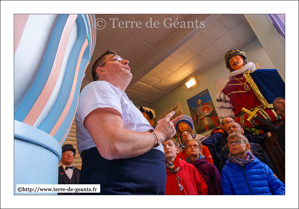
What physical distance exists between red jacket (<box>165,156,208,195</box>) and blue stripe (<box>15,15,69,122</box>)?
0.61m

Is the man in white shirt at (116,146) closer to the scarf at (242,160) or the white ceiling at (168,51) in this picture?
the white ceiling at (168,51)

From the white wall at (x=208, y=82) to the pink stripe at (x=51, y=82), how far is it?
1.89ft

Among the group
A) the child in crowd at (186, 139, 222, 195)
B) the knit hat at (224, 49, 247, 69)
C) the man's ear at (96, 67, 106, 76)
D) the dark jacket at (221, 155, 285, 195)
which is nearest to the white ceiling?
the knit hat at (224, 49, 247, 69)

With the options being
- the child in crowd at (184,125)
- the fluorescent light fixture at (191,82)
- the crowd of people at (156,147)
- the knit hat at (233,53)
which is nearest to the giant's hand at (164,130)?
the crowd of people at (156,147)

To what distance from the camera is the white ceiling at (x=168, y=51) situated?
86 cm

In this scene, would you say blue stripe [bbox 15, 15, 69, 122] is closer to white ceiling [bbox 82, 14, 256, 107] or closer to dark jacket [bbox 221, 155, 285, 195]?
white ceiling [bbox 82, 14, 256, 107]

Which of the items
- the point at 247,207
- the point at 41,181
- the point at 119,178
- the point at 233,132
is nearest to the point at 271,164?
the point at 233,132

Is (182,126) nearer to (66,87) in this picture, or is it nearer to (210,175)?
(210,175)

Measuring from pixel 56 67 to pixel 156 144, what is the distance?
279mm

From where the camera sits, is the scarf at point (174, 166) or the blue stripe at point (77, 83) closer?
the blue stripe at point (77, 83)

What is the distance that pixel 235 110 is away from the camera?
3.77 feet

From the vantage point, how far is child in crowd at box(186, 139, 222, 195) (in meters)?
0.81

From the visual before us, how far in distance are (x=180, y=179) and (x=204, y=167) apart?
0.24 m

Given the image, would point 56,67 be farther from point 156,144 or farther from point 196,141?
point 196,141
